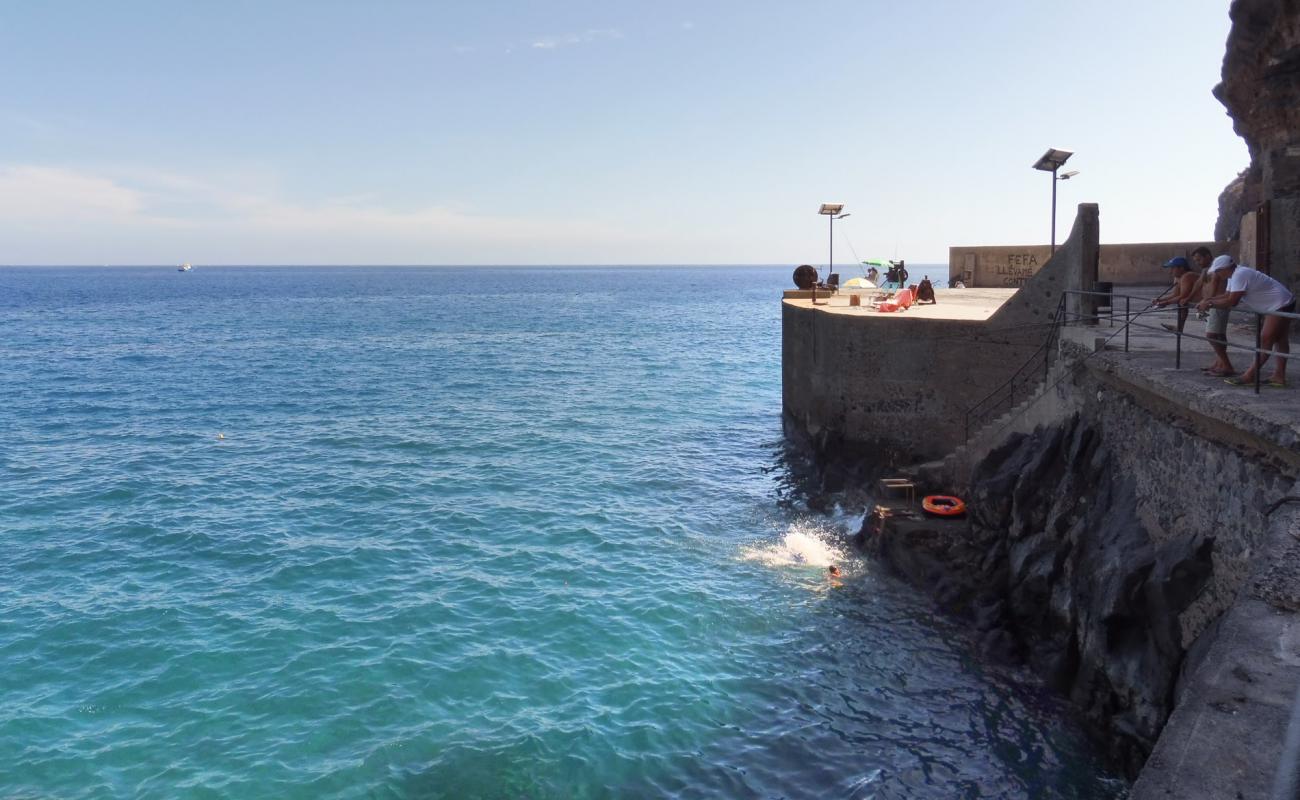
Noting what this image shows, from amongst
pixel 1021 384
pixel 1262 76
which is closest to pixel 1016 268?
pixel 1262 76

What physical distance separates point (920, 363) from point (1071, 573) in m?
7.92

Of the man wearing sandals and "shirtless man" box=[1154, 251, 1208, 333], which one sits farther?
"shirtless man" box=[1154, 251, 1208, 333]

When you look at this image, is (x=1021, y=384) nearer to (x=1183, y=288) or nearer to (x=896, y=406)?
(x=896, y=406)

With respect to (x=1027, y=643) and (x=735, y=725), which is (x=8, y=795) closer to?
(x=735, y=725)

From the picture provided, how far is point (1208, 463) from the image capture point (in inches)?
383

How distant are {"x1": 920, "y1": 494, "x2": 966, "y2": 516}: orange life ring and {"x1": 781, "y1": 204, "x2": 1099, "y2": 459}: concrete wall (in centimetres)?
259

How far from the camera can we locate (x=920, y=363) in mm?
19953

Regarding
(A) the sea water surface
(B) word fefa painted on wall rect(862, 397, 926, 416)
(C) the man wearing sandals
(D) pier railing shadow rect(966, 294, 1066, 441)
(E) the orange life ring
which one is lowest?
(A) the sea water surface

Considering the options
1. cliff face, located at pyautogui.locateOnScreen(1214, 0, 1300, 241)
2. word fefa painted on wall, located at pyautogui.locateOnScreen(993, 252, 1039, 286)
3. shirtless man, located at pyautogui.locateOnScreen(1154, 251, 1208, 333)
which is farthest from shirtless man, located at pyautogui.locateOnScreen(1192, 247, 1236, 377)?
word fefa painted on wall, located at pyautogui.locateOnScreen(993, 252, 1039, 286)

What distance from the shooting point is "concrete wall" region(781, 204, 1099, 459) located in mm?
17703

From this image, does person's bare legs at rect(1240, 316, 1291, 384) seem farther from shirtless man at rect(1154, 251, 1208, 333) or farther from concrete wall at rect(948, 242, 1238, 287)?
concrete wall at rect(948, 242, 1238, 287)

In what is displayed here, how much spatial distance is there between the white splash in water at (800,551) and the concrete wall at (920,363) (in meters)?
3.16

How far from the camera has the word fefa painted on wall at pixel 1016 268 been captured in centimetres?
3359

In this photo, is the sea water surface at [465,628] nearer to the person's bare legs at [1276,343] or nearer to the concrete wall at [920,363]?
the concrete wall at [920,363]
